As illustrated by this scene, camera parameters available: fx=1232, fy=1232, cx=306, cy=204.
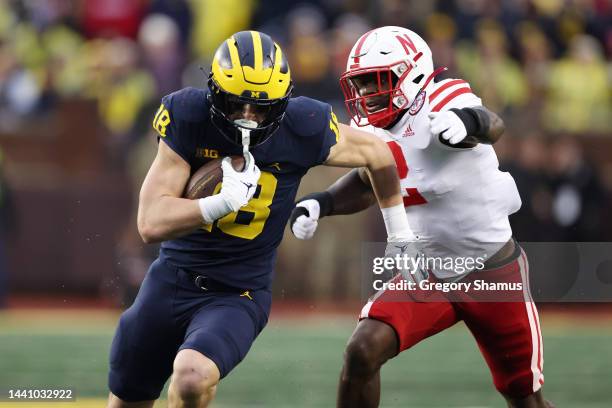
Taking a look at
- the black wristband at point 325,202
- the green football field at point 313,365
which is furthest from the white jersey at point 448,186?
the green football field at point 313,365

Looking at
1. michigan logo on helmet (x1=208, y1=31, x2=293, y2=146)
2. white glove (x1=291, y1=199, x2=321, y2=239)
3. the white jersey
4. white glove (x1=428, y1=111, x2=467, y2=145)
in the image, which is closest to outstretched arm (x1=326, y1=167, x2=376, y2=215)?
white glove (x1=291, y1=199, x2=321, y2=239)

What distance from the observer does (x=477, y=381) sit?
7.90 m

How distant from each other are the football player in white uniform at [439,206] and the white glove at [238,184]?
2.69ft

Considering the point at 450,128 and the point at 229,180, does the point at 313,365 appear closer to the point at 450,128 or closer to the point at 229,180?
the point at 450,128

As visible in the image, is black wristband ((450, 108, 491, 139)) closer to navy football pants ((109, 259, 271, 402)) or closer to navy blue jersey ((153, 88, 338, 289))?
navy blue jersey ((153, 88, 338, 289))

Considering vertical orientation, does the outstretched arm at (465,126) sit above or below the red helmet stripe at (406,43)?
below

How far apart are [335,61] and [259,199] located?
289 inches

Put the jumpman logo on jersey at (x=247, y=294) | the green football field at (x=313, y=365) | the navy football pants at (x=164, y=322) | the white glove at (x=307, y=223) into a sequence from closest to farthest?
the navy football pants at (x=164, y=322) < the jumpman logo on jersey at (x=247, y=294) < the white glove at (x=307, y=223) < the green football field at (x=313, y=365)

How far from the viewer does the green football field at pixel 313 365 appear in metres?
7.27

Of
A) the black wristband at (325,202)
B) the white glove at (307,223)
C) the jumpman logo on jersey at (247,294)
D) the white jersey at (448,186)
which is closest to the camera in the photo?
the jumpman logo on jersey at (247,294)

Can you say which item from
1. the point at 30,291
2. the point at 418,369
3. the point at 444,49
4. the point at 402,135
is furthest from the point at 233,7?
the point at 402,135

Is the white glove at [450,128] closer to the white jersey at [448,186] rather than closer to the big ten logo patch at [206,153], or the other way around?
the white jersey at [448,186]

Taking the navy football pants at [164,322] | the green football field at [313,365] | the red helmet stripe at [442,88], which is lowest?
the green football field at [313,365]

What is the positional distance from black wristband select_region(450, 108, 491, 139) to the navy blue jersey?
0.53 m
